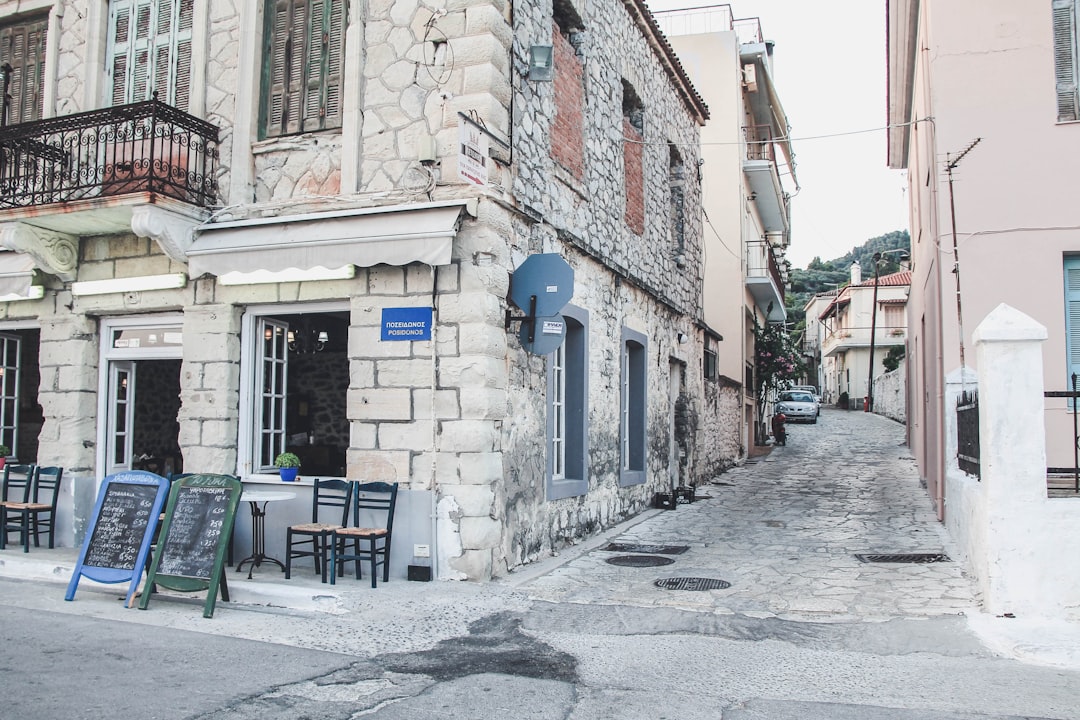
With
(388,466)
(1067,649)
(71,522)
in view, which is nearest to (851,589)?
(1067,649)

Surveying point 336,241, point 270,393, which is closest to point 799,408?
point 270,393

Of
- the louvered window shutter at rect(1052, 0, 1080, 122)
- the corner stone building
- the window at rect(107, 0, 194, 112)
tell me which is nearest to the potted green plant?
the corner stone building

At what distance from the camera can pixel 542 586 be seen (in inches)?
295

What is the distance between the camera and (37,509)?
8734 millimetres

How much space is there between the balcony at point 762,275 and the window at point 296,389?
13.6 metres

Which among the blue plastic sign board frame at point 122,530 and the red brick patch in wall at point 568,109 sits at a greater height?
the red brick patch in wall at point 568,109

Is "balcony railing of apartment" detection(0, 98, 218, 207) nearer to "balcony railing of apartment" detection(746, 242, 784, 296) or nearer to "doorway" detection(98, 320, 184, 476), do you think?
"doorway" detection(98, 320, 184, 476)

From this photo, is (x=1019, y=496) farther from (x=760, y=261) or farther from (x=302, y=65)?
(x=760, y=261)

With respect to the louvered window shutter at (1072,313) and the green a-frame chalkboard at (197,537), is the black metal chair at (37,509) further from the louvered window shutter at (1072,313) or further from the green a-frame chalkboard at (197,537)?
the louvered window shutter at (1072,313)

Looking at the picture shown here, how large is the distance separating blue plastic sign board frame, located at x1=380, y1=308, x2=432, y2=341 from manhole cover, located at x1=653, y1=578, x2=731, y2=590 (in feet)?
9.93

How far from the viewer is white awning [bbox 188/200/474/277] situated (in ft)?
23.4

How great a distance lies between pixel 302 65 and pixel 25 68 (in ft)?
13.1

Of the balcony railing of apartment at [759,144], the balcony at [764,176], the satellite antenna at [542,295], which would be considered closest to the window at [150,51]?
the satellite antenna at [542,295]

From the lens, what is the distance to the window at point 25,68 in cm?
989
